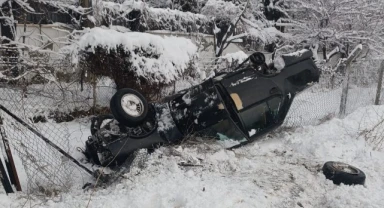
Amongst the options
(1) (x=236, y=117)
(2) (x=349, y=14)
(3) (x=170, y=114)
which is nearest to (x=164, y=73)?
(3) (x=170, y=114)

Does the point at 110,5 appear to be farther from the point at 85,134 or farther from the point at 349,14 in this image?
the point at 349,14

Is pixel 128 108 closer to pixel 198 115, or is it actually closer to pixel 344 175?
pixel 198 115

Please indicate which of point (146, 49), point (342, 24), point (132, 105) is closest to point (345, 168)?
point (132, 105)

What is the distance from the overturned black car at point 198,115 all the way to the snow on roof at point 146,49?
204 cm

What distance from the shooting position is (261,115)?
4.85m

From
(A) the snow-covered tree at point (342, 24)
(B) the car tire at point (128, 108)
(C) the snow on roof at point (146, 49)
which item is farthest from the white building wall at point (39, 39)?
(A) the snow-covered tree at point (342, 24)

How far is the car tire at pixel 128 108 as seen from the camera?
4.42 meters

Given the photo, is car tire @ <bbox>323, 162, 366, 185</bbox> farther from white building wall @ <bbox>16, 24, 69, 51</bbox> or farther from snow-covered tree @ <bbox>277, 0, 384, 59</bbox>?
snow-covered tree @ <bbox>277, 0, 384, 59</bbox>

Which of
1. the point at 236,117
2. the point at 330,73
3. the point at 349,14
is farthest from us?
the point at 349,14

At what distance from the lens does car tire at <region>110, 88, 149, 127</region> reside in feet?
14.5

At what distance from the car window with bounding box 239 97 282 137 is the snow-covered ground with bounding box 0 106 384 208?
0.38 metres

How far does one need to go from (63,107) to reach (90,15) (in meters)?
2.76

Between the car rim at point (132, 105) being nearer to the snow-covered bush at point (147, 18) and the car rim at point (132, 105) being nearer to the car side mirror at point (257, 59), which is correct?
the car side mirror at point (257, 59)

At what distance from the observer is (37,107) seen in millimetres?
5645
